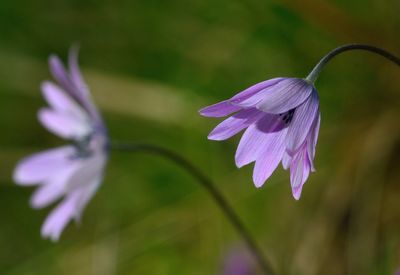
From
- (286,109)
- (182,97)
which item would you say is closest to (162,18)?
(182,97)

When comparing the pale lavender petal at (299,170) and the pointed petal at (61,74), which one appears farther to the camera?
the pointed petal at (61,74)

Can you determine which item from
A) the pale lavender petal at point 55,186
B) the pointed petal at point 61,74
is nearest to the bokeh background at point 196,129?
the pale lavender petal at point 55,186

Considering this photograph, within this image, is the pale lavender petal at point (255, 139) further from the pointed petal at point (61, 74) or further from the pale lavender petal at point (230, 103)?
the pointed petal at point (61, 74)

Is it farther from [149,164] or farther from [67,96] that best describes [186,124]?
[67,96]

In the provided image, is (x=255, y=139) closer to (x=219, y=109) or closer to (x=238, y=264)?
→ (x=219, y=109)

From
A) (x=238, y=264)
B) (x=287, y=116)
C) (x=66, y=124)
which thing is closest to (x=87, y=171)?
(x=66, y=124)

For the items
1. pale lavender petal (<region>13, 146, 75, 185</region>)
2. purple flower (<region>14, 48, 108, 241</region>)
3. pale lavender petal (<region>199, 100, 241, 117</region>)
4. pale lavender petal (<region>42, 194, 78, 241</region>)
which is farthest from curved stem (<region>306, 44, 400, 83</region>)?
pale lavender petal (<region>13, 146, 75, 185</region>)

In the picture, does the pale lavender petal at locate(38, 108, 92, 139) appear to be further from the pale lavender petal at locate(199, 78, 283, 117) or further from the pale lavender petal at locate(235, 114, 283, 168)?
the pale lavender petal at locate(199, 78, 283, 117)
